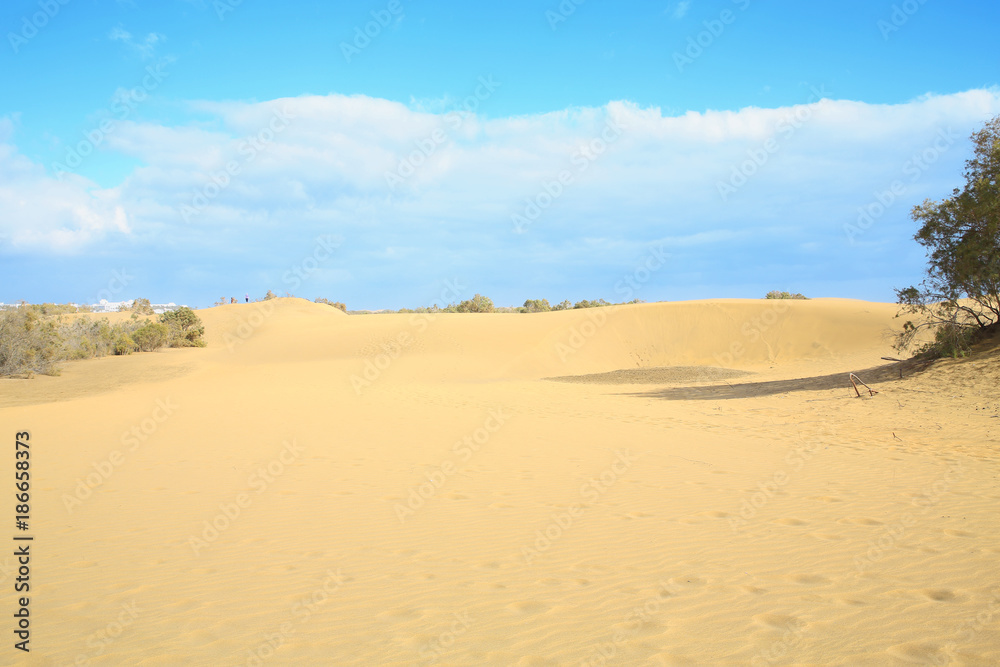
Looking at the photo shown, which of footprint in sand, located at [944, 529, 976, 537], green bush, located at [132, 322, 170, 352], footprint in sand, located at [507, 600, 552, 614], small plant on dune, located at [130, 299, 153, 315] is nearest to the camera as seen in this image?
footprint in sand, located at [507, 600, 552, 614]

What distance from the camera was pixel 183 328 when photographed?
32156 mm

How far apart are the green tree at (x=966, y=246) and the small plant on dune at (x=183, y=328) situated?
1308 inches

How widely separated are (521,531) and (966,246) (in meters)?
16.4

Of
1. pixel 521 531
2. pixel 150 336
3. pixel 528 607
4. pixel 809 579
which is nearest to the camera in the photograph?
pixel 528 607

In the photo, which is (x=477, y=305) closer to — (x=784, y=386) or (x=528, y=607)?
(x=784, y=386)

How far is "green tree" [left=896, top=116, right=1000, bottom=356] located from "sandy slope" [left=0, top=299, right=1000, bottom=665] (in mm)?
1849

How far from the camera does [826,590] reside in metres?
4.00

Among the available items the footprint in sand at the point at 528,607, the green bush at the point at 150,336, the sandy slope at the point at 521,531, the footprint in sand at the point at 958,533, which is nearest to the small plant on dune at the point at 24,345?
the sandy slope at the point at 521,531

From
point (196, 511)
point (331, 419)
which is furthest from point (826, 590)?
point (331, 419)

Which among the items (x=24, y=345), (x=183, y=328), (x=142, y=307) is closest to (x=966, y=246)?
(x=24, y=345)

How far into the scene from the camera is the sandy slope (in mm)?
3406

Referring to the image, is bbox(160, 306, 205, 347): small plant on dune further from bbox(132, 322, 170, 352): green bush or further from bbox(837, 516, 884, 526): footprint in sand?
bbox(837, 516, 884, 526): footprint in sand

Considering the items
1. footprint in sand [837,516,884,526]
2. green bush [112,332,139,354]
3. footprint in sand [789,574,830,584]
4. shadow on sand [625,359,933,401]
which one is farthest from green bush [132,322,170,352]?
footprint in sand [789,574,830,584]

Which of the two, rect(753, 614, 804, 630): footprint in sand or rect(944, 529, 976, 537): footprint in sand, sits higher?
rect(753, 614, 804, 630): footprint in sand
